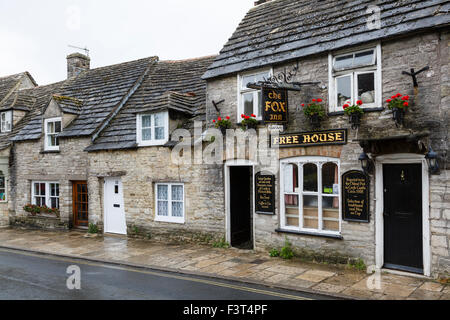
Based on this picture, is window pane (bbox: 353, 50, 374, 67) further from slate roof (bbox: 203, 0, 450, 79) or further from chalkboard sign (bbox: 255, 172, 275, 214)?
chalkboard sign (bbox: 255, 172, 275, 214)

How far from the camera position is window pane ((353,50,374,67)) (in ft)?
30.5

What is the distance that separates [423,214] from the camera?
8.34m

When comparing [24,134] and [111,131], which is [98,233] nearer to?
[111,131]

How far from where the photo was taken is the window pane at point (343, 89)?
9.62 metres

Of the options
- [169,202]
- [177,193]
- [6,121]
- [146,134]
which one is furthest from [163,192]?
[6,121]

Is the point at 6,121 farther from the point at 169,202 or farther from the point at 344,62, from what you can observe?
the point at 344,62

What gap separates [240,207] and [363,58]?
6.06 m

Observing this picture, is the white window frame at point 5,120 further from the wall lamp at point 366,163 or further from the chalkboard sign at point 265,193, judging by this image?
the wall lamp at point 366,163

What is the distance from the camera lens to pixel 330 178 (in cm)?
991

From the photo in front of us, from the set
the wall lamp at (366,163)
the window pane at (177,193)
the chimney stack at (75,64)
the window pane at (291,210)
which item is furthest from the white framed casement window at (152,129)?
the chimney stack at (75,64)

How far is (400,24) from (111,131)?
1124 centimetres

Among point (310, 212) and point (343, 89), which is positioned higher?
point (343, 89)

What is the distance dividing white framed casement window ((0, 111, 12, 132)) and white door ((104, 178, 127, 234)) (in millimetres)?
8565
